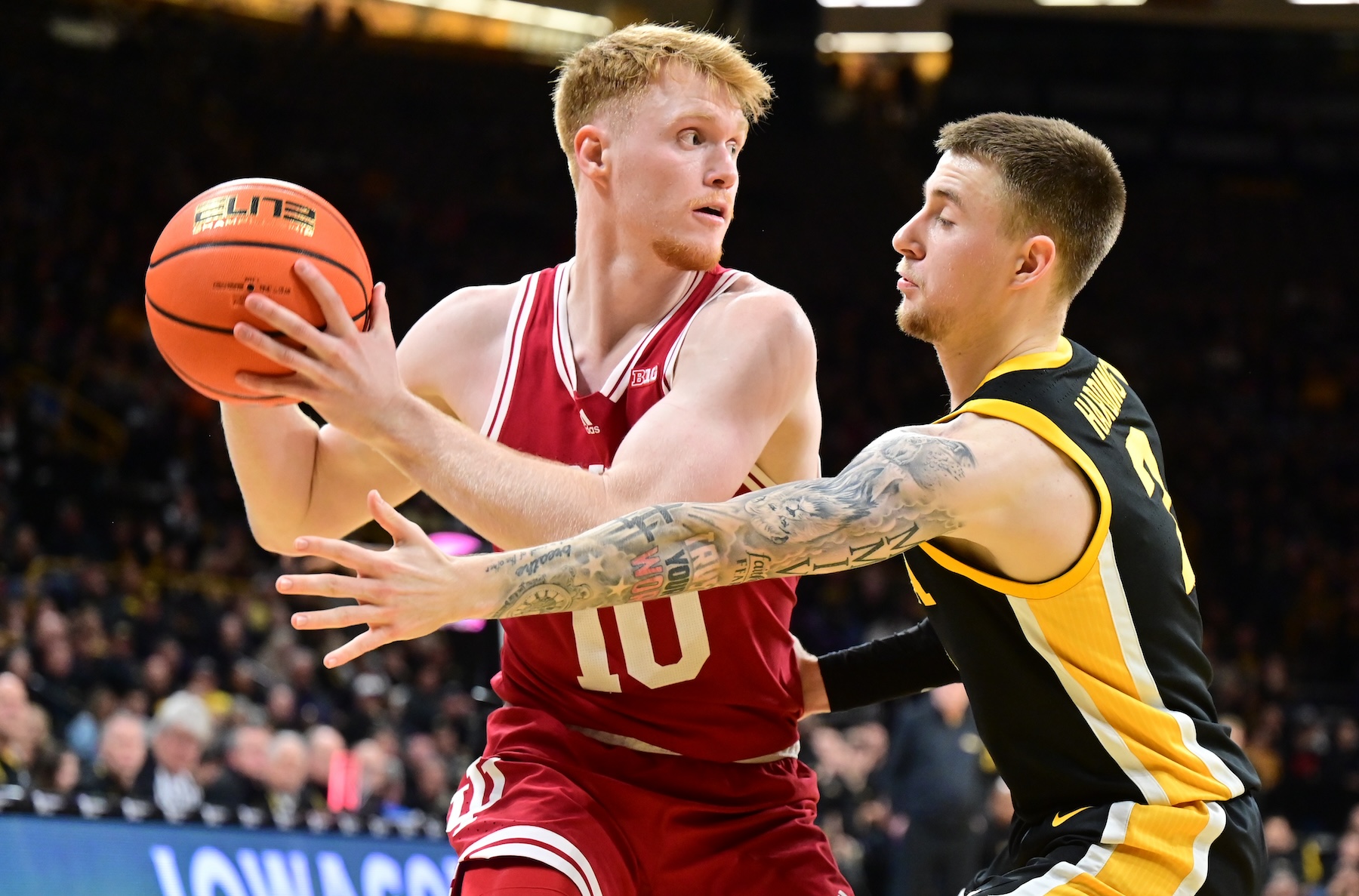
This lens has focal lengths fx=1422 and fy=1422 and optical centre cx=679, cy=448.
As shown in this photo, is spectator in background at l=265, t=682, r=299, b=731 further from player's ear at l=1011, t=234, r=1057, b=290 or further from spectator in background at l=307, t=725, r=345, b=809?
player's ear at l=1011, t=234, r=1057, b=290

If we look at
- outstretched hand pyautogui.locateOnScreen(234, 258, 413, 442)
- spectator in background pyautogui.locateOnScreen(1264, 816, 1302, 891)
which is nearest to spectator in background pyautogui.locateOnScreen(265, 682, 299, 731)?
spectator in background pyautogui.locateOnScreen(1264, 816, 1302, 891)

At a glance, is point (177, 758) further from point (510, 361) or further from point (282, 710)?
point (510, 361)

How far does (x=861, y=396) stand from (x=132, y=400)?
8.72 metres

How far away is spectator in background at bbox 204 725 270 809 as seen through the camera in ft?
24.7

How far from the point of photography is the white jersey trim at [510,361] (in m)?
3.12

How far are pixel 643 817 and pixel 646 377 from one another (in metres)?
0.92

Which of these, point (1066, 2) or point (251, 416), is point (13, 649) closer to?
point (251, 416)

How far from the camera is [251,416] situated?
3207 millimetres

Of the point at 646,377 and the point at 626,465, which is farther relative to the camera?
the point at 646,377

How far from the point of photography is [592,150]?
3268 millimetres

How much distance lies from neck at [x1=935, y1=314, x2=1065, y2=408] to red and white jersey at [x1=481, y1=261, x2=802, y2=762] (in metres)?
0.45

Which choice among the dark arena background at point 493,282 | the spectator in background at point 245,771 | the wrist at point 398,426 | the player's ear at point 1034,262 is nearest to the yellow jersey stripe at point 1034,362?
the player's ear at point 1034,262

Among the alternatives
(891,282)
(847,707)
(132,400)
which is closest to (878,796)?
(847,707)

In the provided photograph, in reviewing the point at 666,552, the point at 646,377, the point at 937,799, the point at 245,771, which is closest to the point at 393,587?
the point at 666,552
